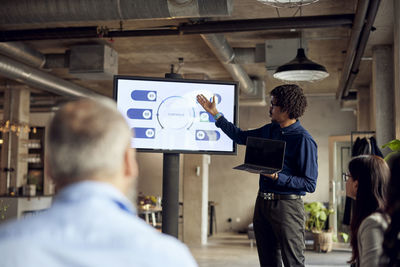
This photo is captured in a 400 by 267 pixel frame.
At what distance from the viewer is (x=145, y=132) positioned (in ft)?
10.3

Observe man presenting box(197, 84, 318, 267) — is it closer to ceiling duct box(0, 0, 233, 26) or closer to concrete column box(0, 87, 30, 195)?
ceiling duct box(0, 0, 233, 26)

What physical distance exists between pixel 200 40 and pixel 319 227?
391 centimetres

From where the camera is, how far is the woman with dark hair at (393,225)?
1305 millimetres

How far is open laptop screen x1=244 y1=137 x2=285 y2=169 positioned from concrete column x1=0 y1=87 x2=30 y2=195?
339 inches

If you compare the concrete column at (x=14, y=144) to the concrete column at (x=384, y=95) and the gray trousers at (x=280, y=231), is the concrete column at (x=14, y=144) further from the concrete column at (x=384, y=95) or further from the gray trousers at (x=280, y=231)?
the gray trousers at (x=280, y=231)

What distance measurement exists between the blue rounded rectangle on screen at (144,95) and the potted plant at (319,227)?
6200 millimetres

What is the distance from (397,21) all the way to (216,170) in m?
9.09

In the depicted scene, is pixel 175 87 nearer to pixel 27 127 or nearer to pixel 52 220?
pixel 52 220

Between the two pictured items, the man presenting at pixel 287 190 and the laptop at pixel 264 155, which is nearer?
the laptop at pixel 264 155

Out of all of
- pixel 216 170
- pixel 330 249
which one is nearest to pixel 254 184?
pixel 216 170

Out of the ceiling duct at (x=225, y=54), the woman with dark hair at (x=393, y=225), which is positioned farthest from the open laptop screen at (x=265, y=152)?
the ceiling duct at (x=225, y=54)

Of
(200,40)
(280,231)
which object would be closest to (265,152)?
(280,231)

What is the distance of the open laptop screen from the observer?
8.63ft

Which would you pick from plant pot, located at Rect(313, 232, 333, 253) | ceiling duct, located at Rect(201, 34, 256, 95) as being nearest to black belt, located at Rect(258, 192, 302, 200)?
ceiling duct, located at Rect(201, 34, 256, 95)
